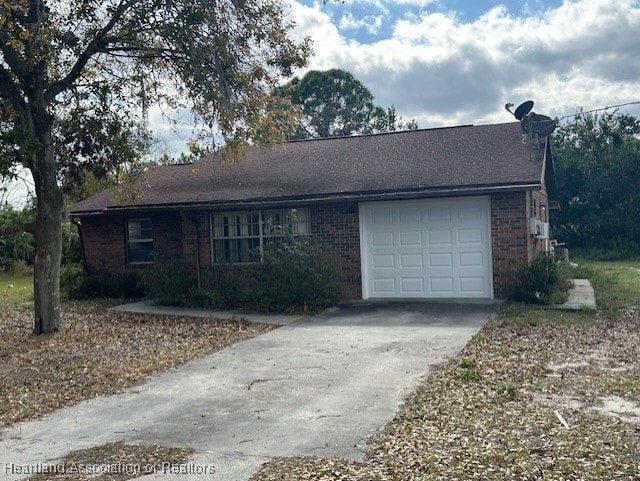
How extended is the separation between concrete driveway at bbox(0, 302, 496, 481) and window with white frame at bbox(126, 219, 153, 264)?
7.87 meters

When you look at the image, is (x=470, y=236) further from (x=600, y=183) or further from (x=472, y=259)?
(x=600, y=183)

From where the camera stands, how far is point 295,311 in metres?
13.1

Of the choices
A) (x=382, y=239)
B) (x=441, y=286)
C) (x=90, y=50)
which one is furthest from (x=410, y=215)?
(x=90, y=50)

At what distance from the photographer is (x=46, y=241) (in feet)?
35.7

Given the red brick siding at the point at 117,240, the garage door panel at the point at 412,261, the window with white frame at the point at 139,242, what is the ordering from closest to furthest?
1. the garage door panel at the point at 412,261
2. the red brick siding at the point at 117,240
3. the window with white frame at the point at 139,242

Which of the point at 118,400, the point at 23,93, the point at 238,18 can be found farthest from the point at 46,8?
the point at 118,400

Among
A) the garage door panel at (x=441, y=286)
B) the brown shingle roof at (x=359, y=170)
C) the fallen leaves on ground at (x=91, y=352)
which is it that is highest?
the brown shingle roof at (x=359, y=170)

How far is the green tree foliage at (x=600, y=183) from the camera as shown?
28.2 metres

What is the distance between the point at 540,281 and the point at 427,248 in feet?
8.14

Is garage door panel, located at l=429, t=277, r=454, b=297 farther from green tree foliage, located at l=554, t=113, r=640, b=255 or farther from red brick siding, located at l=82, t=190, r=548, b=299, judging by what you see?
green tree foliage, located at l=554, t=113, r=640, b=255

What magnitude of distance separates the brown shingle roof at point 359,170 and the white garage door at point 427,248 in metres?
0.63

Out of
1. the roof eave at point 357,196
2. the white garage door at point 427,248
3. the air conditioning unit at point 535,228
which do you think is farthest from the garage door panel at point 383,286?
the air conditioning unit at point 535,228

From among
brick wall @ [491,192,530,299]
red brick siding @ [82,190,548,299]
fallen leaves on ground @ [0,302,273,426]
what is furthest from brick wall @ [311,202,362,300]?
fallen leaves on ground @ [0,302,273,426]

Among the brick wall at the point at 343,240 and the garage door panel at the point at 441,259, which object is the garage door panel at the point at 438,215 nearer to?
the garage door panel at the point at 441,259
